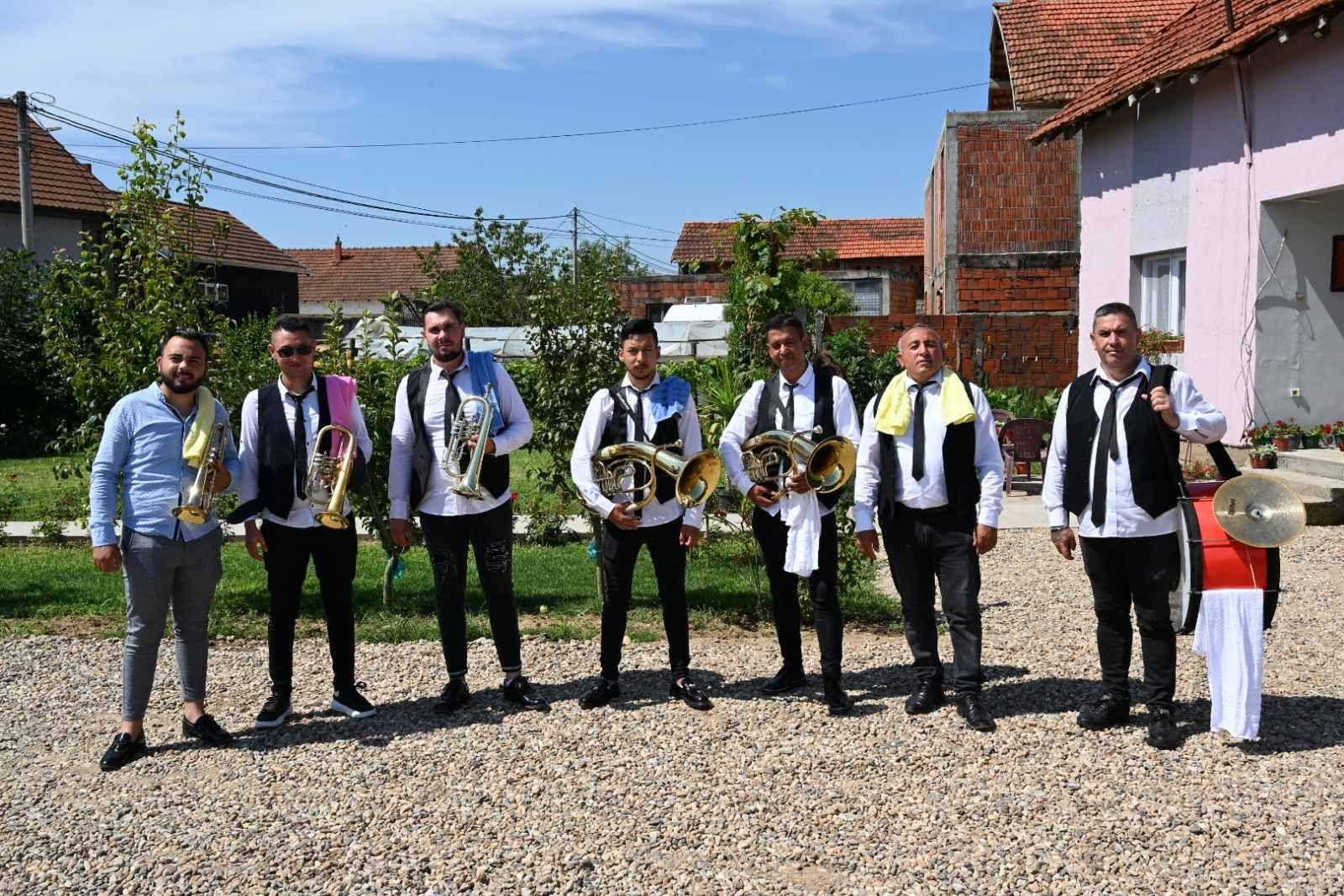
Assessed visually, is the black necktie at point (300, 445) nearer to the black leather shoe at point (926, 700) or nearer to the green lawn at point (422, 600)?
the green lawn at point (422, 600)

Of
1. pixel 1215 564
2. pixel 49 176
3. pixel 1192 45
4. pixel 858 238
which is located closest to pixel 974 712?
pixel 1215 564

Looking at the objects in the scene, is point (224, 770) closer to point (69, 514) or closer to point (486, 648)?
point (486, 648)

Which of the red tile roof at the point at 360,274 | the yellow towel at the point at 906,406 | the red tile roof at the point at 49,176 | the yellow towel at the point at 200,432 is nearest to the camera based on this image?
the yellow towel at the point at 200,432

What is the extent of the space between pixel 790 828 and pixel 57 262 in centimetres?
660

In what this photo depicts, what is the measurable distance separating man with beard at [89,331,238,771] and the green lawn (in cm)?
224

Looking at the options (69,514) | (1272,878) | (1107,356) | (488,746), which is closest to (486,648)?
(488,746)

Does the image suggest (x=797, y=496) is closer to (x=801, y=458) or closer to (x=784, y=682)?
(x=801, y=458)

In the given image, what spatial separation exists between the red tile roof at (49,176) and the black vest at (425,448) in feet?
88.4

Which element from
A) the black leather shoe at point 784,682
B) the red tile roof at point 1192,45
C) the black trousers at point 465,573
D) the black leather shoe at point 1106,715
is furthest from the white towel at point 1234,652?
the red tile roof at point 1192,45

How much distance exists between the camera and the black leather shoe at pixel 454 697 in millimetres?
5816

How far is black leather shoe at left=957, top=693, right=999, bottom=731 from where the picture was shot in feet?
17.5

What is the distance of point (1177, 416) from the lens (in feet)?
16.7

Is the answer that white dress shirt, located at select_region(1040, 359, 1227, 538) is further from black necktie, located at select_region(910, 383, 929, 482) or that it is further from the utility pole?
the utility pole

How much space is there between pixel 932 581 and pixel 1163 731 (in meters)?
1.20
